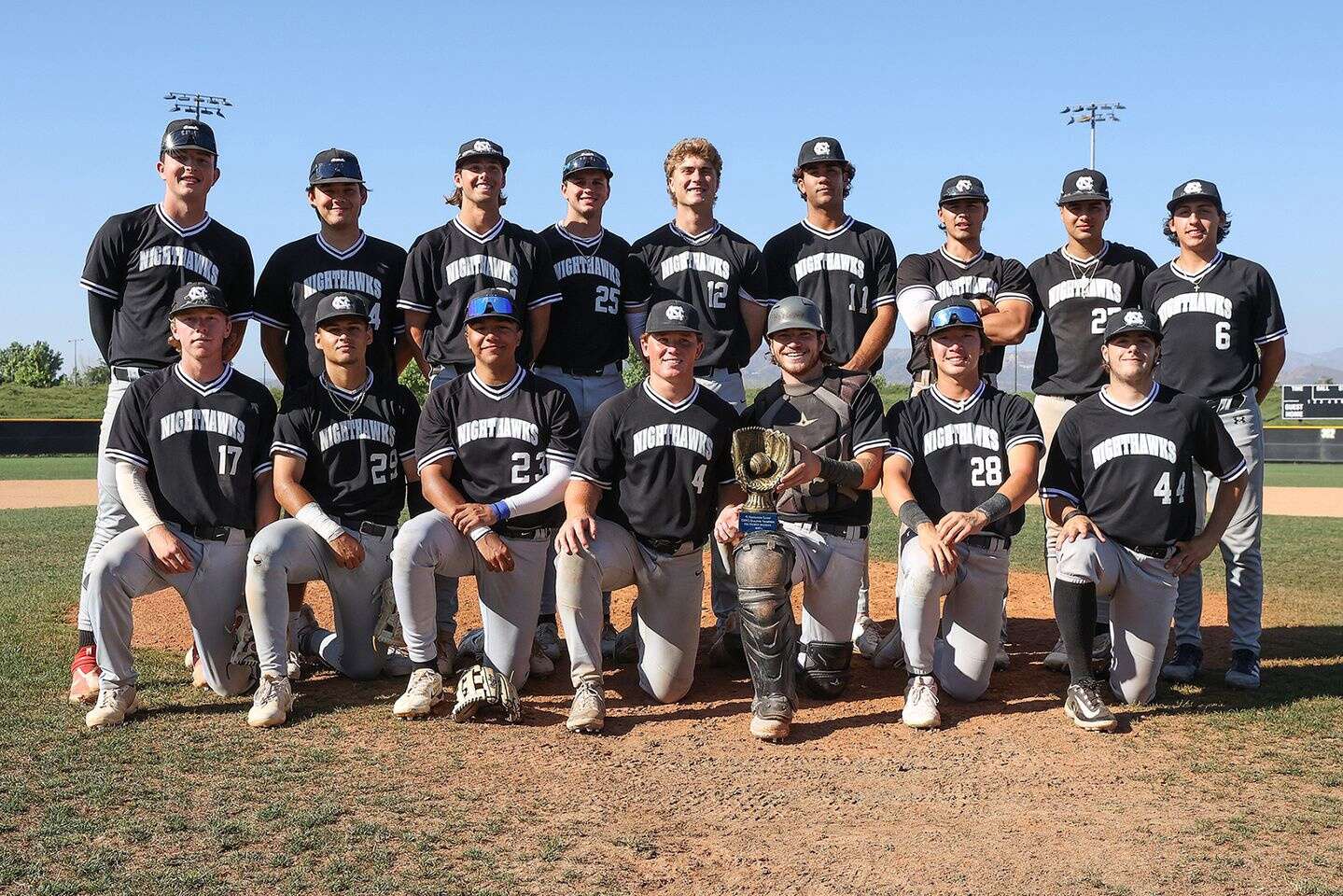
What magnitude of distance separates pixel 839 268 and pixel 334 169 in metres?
2.57

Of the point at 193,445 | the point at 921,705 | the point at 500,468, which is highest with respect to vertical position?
the point at 193,445

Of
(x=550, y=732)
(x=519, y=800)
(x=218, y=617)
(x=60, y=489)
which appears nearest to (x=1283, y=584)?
(x=550, y=732)

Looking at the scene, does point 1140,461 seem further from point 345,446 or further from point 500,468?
point 345,446

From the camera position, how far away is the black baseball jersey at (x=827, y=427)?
497 cm

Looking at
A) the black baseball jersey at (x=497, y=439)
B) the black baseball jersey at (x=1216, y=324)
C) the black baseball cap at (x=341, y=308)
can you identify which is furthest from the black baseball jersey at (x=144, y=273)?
the black baseball jersey at (x=1216, y=324)

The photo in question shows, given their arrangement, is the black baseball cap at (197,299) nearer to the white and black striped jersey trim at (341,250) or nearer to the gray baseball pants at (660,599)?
the white and black striped jersey trim at (341,250)

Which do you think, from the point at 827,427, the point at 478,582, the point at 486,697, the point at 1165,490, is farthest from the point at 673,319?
the point at 1165,490

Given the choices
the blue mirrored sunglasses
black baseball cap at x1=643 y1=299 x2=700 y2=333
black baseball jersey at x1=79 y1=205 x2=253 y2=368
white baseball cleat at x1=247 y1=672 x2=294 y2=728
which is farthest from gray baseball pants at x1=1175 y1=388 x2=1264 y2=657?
black baseball jersey at x1=79 y1=205 x2=253 y2=368

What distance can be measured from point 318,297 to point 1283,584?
22.5ft

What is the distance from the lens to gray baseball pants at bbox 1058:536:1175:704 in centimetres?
479

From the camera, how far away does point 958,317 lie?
4.82 m

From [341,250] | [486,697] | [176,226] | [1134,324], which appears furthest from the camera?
[341,250]

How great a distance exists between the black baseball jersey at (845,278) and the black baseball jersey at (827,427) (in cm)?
68

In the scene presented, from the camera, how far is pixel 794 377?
509cm
